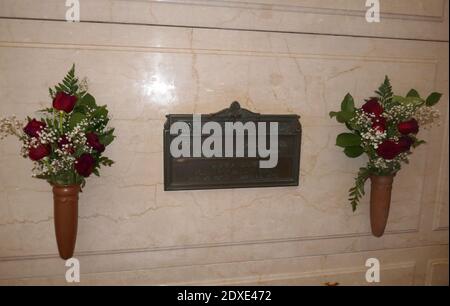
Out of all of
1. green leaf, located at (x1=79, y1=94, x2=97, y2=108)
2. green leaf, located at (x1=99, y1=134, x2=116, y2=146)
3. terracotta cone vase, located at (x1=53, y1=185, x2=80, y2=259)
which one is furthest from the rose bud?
terracotta cone vase, located at (x1=53, y1=185, x2=80, y2=259)

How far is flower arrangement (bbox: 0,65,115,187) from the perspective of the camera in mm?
1825

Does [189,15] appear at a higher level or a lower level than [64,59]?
higher

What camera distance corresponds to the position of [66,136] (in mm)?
1854

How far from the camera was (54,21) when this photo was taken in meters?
2.05

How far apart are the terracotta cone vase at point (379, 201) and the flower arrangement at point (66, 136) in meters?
1.88

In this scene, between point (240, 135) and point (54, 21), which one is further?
point (240, 135)

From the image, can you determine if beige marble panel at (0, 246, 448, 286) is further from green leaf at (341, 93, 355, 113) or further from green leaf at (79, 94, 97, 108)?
green leaf at (341, 93, 355, 113)

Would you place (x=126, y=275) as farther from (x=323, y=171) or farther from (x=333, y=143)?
(x=333, y=143)

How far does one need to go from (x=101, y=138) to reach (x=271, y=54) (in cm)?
129

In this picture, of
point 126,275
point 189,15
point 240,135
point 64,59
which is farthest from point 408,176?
point 64,59

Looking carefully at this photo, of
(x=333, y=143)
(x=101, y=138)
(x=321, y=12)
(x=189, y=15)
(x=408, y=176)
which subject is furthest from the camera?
(x=408, y=176)

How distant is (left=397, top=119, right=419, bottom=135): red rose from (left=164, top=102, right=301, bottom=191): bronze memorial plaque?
26.1 inches

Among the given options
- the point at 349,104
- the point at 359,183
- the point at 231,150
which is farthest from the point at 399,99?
the point at 231,150
